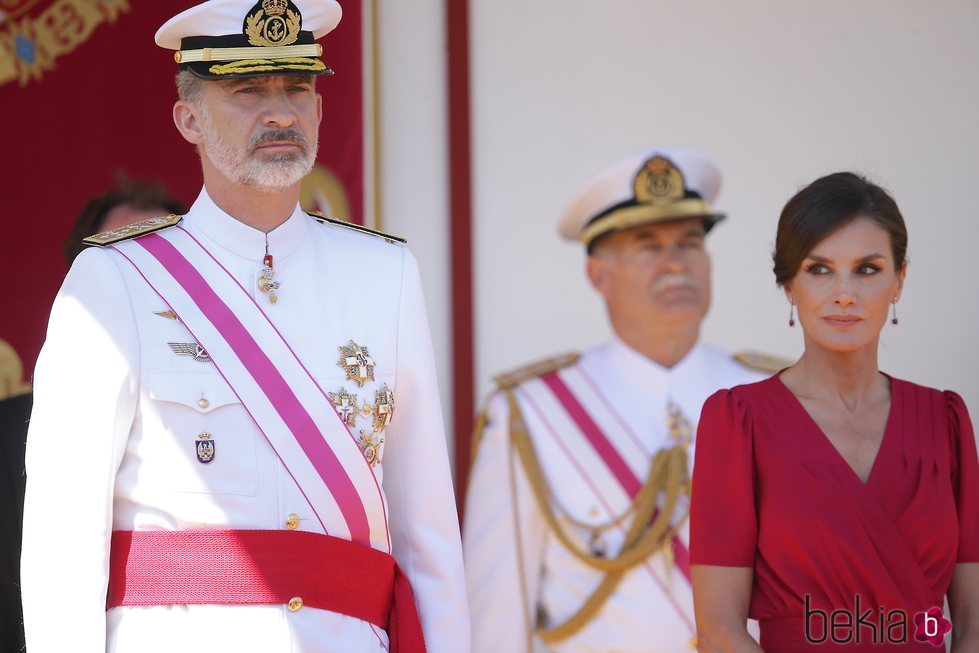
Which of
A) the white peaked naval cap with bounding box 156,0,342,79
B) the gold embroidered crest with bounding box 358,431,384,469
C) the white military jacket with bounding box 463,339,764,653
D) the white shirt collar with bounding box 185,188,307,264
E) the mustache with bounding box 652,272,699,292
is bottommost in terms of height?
the white military jacket with bounding box 463,339,764,653

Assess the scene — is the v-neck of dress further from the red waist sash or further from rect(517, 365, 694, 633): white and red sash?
rect(517, 365, 694, 633): white and red sash

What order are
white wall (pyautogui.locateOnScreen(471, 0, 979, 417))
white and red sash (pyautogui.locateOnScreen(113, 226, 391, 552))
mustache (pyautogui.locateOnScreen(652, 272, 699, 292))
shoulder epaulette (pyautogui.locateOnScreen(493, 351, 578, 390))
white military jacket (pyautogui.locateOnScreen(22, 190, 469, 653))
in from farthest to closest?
white wall (pyautogui.locateOnScreen(471, 0, 979, 417)) → shoulder epaulette (pyautogui.locateOnScreen(493, 351, 578, 390)) → mustache (pyautogui.locateOnScreen(652, 272, 699, 292)) → white and red sash (pyautogui.locateOnScreen(113, 226, 391, 552)) → white military jacket (pyautogui.locateOnScreen(22, 190, 469, 653))

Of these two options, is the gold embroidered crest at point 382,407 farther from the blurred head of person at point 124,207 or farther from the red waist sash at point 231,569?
the blurred head of person at point 124,207

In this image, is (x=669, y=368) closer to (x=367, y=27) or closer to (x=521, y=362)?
(x=521, y=362)

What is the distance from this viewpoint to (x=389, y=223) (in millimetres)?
4922

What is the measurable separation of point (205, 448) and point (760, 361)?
2.13 m

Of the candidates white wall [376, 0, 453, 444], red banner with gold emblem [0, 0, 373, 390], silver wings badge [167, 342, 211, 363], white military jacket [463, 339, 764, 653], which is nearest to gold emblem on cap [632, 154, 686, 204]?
white military jacket [463, 339, 764, 653]

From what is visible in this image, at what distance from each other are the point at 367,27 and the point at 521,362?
3.52 feet

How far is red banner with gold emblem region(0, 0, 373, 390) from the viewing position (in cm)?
461

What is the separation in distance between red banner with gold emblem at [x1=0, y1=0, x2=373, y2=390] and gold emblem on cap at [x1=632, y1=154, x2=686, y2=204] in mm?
845

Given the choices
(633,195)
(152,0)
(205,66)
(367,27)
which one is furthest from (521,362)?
(205,66)

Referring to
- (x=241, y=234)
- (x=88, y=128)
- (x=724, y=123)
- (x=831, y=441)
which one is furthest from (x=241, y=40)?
(x=724, y=123)

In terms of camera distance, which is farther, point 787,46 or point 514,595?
point 787,46

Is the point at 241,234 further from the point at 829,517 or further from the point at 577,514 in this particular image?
the point at 577,514
